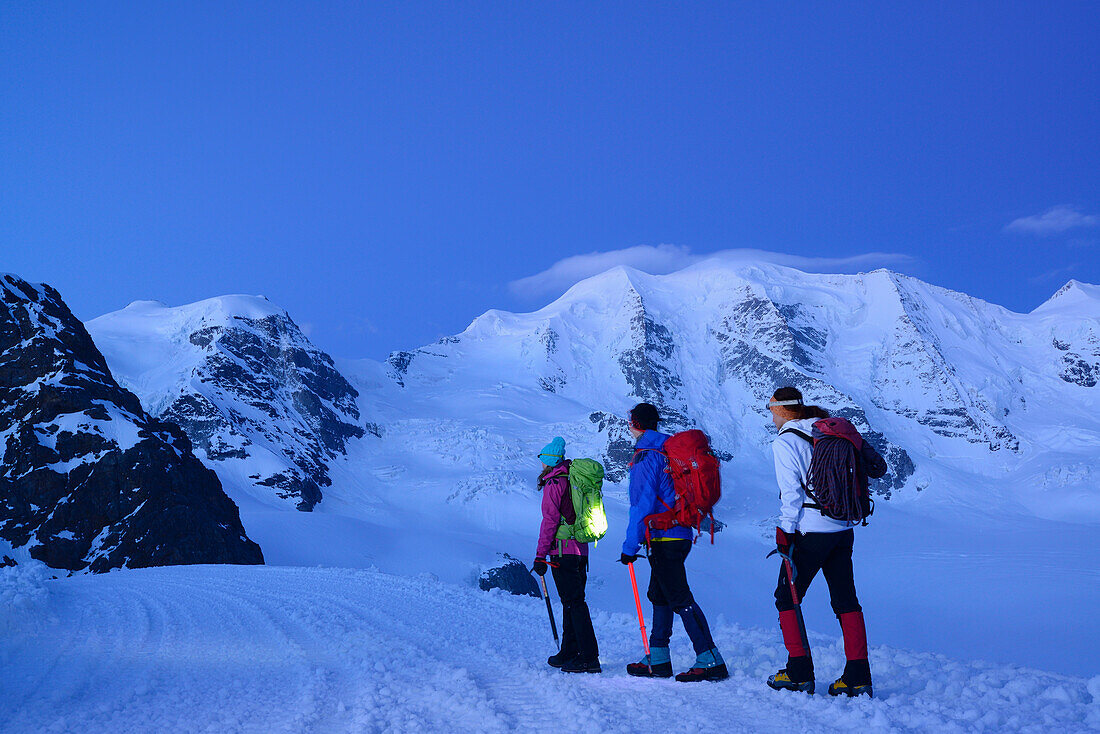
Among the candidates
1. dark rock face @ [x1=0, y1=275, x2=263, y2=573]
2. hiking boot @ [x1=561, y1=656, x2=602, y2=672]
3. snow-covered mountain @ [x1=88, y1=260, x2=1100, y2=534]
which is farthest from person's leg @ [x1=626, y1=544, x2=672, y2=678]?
snow-covered mountain @ [x1=88, y1=260, x2=1100, y2=534]

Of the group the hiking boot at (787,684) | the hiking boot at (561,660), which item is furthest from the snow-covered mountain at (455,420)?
the hiking boot at (787,684)

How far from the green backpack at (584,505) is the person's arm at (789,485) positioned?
1.62 metres

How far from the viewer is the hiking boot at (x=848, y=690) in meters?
4.86

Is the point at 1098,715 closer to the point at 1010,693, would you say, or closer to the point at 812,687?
the point at 1010,693

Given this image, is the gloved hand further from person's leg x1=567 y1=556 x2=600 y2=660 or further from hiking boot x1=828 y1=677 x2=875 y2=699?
person's leg x1=567 y1=556 x2=600 y2=660

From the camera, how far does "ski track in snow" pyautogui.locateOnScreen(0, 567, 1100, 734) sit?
4.59 meters

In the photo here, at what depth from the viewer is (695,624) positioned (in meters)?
5.56

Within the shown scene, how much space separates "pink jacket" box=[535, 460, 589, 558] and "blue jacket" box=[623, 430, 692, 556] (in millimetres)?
664

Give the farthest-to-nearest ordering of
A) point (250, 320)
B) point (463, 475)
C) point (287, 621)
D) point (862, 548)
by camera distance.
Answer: point (250, 320) → point (862, 548) → point (463, 475) → point (287, 621)

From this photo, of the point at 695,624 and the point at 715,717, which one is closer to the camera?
the point at 715,717

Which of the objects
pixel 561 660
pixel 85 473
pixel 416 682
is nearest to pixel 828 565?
pixel 561 660

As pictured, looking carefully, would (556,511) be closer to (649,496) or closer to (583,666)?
(649,496)

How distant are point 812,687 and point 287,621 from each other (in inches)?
265

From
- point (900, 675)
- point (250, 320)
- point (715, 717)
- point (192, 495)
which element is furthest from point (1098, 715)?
point (250, 320)
